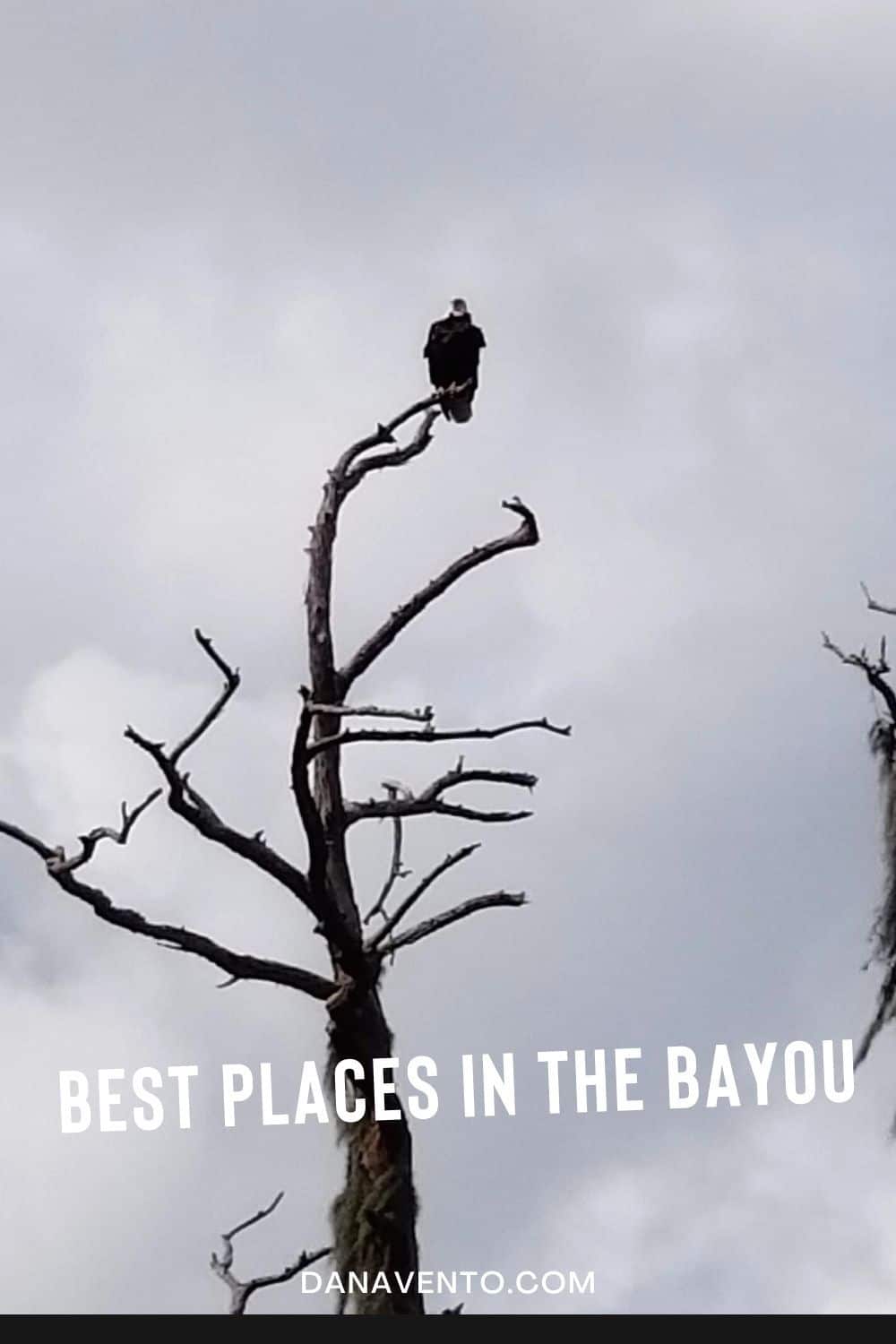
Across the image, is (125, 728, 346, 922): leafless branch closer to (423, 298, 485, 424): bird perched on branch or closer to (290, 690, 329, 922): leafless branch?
(290, 690, 329, 922): leafless branch

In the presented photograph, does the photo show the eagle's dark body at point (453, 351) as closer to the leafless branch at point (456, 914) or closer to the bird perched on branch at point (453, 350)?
the bird perched on branch at point (453, 350)

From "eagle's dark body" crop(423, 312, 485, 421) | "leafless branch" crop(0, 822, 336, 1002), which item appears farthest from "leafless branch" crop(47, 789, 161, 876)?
"eagle's dark body" crop(423, 312, 485, 421)

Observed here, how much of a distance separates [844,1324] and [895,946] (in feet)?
9.05

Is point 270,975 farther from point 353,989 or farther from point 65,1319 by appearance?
point 65,1319

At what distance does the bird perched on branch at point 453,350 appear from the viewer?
9820 mm

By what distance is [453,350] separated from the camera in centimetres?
986

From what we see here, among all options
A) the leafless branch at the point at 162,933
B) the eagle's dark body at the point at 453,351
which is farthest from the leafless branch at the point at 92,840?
the eagle's dark body at the point at 453,351

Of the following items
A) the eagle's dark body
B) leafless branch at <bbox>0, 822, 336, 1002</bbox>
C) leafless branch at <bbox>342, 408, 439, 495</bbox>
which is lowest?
leafless branch at <bbox>0, 822, 336, 1002</bbox>

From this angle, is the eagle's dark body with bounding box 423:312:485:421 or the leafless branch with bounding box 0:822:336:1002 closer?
the leafless branch with bounding box 0:822:336:1002

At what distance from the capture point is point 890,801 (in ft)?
28.7

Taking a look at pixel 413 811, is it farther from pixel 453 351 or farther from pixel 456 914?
pixel 453 351

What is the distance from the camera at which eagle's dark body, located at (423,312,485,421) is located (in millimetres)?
9820

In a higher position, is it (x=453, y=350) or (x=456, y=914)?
(x=453, y=350)

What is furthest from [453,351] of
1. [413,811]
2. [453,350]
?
[413,811]
